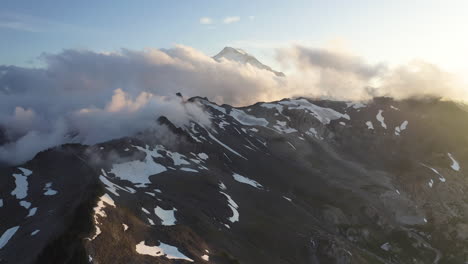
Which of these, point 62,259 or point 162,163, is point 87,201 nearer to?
point 62,259

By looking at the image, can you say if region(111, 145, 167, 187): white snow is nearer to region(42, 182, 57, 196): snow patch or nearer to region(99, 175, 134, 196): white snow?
region(99, 175, 134, 196): white snow

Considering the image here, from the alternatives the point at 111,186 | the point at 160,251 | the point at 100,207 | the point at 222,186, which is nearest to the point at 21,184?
the point at 111,186

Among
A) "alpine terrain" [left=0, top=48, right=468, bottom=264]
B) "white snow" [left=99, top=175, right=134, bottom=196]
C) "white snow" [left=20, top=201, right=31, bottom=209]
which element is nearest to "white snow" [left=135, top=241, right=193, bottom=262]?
"alpine terrain" [left=0, top=48, right=468, bottom=264]

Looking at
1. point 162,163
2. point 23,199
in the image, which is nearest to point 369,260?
point 162,163

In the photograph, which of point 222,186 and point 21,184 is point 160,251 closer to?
point 222,186

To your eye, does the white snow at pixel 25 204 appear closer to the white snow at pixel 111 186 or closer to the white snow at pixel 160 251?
the white snow at pixel 111 186
